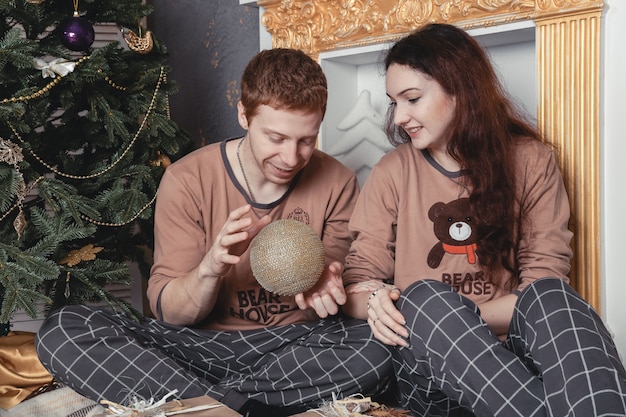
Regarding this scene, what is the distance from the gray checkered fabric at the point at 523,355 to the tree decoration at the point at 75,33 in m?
1.48

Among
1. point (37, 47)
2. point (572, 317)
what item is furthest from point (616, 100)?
point (37, 47)

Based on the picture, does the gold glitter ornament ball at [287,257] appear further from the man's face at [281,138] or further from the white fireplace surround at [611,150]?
the white fireplace surround at [611,150]

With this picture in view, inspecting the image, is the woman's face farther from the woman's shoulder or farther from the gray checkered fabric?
the gray checkered fabric

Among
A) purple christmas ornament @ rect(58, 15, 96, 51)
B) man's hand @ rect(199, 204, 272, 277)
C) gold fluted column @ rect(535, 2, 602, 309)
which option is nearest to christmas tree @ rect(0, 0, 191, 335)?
purple christmas ornament @ rect(58, 15, 96, 51)

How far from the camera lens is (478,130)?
6.59ft

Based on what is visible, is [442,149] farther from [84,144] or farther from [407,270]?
[84,144]

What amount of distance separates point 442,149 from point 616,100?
53 centimetres

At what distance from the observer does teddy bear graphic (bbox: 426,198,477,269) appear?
6.61 ft

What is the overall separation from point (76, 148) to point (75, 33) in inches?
16.3

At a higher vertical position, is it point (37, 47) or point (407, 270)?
point (37, 47)

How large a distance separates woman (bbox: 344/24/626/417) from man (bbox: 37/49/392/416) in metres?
0.13

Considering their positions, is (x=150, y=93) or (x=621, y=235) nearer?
(x=621, y=235)

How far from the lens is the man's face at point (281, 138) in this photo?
195cm

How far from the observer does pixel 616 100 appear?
218cm
